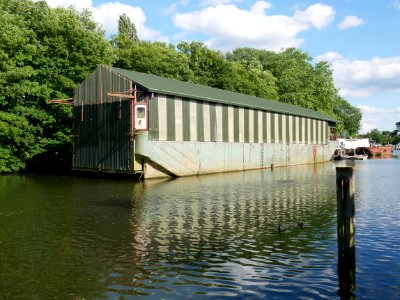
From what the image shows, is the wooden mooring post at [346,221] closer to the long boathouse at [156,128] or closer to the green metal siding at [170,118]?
the long boathouse at [156,128]

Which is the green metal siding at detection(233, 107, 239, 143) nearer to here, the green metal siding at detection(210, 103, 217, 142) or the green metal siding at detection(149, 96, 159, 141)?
the green metal siding at detection(210, 103, 217, 142)

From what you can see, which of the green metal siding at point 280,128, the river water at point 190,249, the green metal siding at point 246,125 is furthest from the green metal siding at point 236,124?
the river water at point 190,249

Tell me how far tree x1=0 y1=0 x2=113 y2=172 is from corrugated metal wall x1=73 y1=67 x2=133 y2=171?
6440 mm

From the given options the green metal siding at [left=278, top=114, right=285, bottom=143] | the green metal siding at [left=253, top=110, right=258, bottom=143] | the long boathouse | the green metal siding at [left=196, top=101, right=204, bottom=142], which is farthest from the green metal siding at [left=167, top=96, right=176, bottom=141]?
the green metal siding at [left=278, top=114, right=285, bottom=143]

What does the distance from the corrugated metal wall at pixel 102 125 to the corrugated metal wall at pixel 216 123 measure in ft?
9.69

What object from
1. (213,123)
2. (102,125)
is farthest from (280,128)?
(102,125)

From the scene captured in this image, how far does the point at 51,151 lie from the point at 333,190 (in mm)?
33552

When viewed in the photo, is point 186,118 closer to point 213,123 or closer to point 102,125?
point 213,123

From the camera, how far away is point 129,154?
3694 centimetres

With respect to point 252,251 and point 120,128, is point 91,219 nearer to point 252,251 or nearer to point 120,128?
point 252,251

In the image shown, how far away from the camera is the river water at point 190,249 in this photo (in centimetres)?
927

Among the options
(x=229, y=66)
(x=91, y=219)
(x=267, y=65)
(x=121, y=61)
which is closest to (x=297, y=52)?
(x=267, y=65)

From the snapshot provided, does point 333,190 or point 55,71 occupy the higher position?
point 55,71

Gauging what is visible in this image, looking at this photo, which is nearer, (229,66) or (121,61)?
(121,61)
